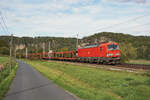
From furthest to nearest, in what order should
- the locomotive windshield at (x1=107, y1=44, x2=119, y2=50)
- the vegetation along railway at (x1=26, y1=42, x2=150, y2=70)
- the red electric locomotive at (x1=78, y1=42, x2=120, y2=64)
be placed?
the locomotive windshield at (x1=107, y1=44, x2=119, y2=50) < the red electric locomotive at (x1=78, y1=42, x2=120, y2=64) < the vegetation along railway at (x1=26, y1=42, x2=150, y2=70)

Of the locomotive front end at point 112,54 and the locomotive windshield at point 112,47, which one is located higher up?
the locomotive windshield at point 112,47

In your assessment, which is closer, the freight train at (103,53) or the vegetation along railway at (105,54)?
the vegetation along railway at (105,54)

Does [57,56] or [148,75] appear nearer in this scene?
[148,75]

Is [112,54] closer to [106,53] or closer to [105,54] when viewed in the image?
[106,53]

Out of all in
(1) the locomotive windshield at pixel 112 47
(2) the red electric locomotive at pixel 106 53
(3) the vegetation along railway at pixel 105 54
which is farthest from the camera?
(1) the locomotive windshield at pixel 112 47

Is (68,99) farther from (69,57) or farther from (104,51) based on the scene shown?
(69,57)

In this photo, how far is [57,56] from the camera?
206 ft

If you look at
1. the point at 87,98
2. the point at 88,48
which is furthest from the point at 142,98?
the point at 88,48

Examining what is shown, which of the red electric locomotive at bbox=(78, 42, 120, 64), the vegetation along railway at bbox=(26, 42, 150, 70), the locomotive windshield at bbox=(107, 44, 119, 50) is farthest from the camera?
the locomotive windshield at bbox=(107, 44, 119, 50)

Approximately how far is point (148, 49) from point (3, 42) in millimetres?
121588

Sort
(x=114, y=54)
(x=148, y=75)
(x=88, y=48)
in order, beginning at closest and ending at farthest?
(x=148, y=75) < (x=114, y=54) < (x=88, y=48)

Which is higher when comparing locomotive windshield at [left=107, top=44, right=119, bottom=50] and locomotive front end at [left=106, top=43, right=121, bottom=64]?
locomotive windshield at [left=107, top=44, right=119, bottom=50]

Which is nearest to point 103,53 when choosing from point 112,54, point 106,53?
point 106,53

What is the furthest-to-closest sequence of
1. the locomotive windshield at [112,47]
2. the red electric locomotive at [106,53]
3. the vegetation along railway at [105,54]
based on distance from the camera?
1. the locomotive windshield at [112,47]
2. the red electric locomotive at [106,53]
3. the vegetation along railway at [105,54]
